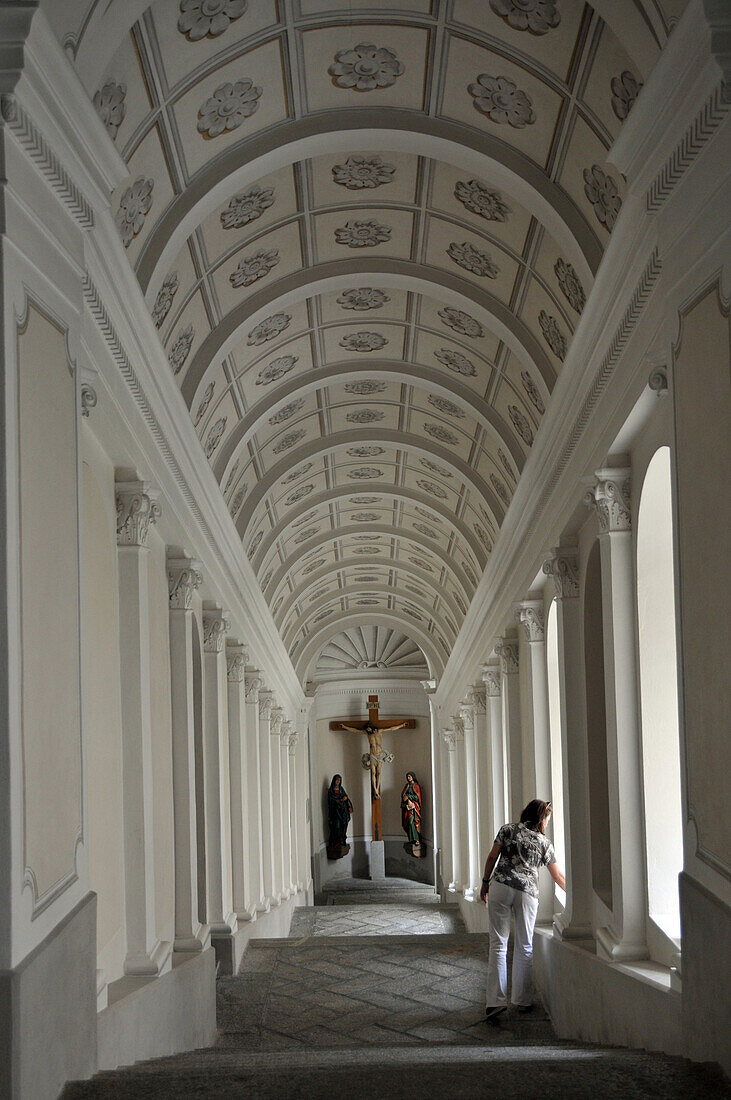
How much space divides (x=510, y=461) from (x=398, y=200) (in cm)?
423

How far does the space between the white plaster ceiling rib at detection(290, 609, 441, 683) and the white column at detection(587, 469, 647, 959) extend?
20.3 metres

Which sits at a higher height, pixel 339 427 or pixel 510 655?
pixel 339 427

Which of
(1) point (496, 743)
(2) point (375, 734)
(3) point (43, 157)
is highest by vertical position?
(3) point (43, 157)

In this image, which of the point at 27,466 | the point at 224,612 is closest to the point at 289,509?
the point at 224,612

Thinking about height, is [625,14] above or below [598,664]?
above

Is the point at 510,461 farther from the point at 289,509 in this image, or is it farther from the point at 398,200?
the point at 289,509

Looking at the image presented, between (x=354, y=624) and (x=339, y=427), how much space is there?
15.2 m

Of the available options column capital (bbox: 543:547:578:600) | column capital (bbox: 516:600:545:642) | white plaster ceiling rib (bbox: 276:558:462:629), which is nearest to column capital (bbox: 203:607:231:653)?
column capital (bbox: 516:600:545:642)

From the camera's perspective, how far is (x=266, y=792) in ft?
69.0

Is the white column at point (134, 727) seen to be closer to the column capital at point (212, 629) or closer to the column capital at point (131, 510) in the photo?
the column capital at point (131, 510)

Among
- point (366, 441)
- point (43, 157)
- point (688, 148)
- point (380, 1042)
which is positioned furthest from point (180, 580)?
point (688, 148)

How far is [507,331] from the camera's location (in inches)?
402

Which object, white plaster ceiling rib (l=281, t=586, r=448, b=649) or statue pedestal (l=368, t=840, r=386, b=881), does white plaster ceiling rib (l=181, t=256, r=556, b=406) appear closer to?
white plaster ceiling rib (l=281, t=586, r=448, b=649)

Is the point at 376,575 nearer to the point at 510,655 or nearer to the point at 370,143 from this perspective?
the point at 510,655
